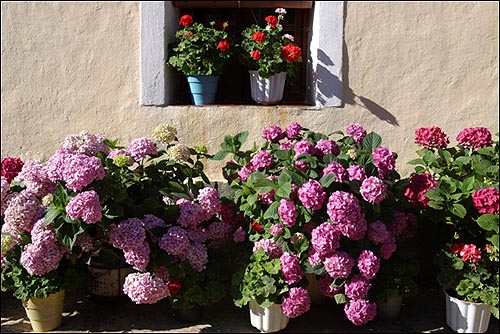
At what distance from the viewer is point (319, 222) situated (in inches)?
132

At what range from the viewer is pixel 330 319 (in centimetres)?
377

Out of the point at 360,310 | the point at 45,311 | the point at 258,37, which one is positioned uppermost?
the point at 258,37

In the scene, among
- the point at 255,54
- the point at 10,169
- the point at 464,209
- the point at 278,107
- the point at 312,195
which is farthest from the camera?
the point at 278,107

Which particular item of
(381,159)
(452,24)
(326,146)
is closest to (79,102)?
(326,146)

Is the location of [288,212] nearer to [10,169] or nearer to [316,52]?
[316,52]

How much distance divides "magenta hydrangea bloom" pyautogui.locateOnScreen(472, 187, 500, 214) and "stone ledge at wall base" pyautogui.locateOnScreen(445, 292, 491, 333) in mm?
525

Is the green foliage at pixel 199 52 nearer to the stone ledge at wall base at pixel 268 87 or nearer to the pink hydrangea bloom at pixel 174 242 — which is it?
the stone ledge at wall base at pixel 268 87

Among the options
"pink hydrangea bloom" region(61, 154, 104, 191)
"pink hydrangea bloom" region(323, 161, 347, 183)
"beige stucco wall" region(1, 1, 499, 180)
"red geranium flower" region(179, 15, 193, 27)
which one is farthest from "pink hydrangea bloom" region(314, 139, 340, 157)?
"red geranium flower" region(179, 15, 193, 27)

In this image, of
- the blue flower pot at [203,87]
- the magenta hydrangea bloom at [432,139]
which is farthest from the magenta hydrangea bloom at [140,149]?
the magenta hydrangea bloom at [432,139]

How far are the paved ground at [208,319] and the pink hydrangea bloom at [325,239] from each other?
64 centimetres

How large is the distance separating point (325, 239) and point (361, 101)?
4.58ft

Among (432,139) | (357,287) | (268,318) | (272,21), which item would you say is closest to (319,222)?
(357,287)

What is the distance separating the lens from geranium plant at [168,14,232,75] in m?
4.16

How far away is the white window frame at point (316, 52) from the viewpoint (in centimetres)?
418
